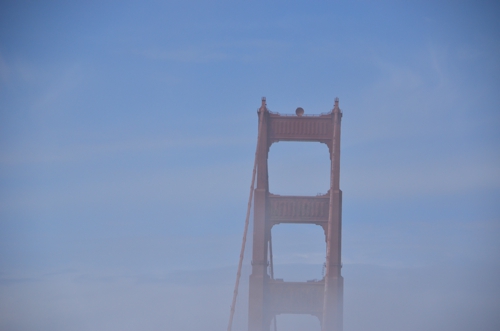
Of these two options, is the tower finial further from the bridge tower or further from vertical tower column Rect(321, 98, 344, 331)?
vertical tower column Rect(321, 98, 344, 331)

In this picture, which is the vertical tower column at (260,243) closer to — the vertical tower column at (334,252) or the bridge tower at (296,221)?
the bridge tower at (296,221)

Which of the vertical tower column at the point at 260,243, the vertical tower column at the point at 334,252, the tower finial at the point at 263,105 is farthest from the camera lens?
the tower finial at the point at 263,105

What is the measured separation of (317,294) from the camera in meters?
38.6

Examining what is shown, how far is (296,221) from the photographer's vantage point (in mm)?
39125

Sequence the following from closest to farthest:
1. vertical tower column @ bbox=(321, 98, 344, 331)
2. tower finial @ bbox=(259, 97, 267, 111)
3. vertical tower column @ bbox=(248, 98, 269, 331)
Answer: vertical tower column @ bbox=(321, 98, 344, 331)
vertical tower column @ bbox=(248, 98, 269, 331)
tower finial @ bbox=(259, 97, 267, 111)


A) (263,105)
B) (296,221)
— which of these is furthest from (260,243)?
(263,105)

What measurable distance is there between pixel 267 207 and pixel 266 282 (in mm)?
3464

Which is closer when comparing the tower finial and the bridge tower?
the bridge tower

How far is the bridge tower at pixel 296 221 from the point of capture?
3797 cm

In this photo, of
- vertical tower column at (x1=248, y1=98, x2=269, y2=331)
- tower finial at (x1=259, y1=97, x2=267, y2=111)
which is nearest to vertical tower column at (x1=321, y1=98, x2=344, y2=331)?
vertical tower column at (x1=248, y1=98, x2=269, y2=331)

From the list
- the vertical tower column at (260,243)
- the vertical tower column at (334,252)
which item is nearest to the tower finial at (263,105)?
the vertical tower column at (260,243)

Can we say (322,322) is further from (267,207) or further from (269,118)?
(269,118)

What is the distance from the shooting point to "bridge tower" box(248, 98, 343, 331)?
1495 inches

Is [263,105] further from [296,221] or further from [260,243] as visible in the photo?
[260,243]
